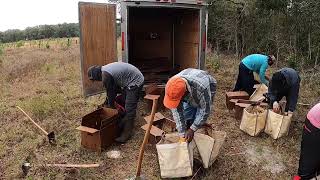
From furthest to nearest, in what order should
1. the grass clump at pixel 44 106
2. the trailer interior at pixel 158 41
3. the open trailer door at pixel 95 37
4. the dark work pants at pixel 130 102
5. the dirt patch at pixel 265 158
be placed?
the trailer interior at pixel 158 41 < the grass clump at pixel 44 106 < the open trailer door at pixel 95 37 < the dark work pants at pixel 130 102 < the dirt patch at pixel 265 158

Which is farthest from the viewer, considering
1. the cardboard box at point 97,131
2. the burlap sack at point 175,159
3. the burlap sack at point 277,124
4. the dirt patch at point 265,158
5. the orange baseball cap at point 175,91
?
the burlap sack at point 277,124

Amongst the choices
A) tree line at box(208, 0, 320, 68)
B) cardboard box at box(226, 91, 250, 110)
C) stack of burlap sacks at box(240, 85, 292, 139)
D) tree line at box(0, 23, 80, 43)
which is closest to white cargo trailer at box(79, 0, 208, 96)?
cardboard box at box(226, 91, 250, 110)

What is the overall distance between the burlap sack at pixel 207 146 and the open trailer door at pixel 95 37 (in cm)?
284

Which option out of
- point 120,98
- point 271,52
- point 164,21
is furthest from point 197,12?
point 271,52

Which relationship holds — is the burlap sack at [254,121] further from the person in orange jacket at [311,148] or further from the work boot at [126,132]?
the person in orange jacket at [311,148]

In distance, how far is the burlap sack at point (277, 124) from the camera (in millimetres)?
4961

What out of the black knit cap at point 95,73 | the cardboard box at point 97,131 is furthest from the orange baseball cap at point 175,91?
the black knit cap at point 95,73

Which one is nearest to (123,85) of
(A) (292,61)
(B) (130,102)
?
(B) (130,102)

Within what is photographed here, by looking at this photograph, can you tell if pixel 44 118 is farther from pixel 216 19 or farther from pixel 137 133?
pixel 216 19

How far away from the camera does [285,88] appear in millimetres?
5172

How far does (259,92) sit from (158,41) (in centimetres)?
346

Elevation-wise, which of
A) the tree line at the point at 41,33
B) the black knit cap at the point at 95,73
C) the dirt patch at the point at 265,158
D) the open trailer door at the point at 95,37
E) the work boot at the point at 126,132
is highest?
the tree line at the point at 41,33

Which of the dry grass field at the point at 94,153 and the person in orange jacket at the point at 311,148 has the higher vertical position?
the person in orange jacket at the point at 311,148

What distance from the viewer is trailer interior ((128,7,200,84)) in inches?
316
